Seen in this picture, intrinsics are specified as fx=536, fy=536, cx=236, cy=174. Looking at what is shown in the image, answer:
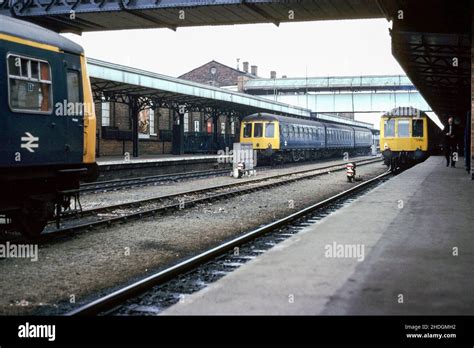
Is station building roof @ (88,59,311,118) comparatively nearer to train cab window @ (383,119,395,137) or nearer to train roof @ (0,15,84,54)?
train cab window @ (383,119,395,137)

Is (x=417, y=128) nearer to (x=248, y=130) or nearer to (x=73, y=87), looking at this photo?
(x=248, y=130)

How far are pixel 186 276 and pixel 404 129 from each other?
2334cm

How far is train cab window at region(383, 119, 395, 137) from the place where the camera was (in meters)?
27.8

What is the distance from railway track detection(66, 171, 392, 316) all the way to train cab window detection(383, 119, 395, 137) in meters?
19.1

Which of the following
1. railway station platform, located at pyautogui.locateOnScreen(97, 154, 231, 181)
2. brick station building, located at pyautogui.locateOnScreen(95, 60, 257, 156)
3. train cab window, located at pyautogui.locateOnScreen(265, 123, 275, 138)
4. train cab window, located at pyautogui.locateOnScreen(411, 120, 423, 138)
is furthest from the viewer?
brick station building, located at pyautogui.locateOnScreen(95, 60, 257, 156)

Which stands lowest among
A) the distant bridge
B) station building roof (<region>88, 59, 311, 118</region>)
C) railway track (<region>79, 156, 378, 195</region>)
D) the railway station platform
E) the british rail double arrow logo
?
railway track (<region>79, 156, 378, 195</region>)

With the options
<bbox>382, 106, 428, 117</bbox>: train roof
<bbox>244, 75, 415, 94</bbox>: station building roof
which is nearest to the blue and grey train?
<bbox>382, 106, 428, 117</bbox>: train roof

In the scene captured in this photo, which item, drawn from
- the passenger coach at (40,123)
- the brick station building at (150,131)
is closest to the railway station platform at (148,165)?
the brick station building at (150,131)

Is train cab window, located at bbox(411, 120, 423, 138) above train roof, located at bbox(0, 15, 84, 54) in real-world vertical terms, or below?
below

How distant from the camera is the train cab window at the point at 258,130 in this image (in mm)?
33253

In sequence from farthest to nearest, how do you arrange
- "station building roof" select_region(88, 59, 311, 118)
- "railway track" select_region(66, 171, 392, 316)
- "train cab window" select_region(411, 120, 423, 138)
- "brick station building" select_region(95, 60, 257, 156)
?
"brick station building" select_region(95, 60, 257, 156), "train cab window" select_region(411, 120, 423, 138), "station building roof" select_region(88, 59, 311, 118), "railway track" select_region(66, 171, 392, 316)

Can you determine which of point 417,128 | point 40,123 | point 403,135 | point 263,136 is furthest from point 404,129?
point 40,123

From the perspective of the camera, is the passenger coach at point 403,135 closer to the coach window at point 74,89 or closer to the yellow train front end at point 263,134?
the yellow train front end at point 263,134

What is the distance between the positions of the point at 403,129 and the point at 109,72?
1493cm
